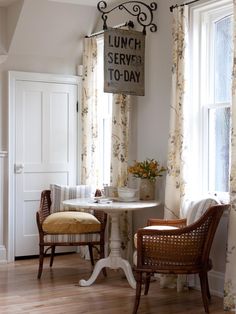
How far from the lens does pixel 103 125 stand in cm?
632

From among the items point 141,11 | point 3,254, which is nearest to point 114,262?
point 3,254

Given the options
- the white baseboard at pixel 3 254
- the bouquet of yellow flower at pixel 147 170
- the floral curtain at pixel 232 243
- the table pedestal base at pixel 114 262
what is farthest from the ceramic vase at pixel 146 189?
the white baseboard at pixel 3 254

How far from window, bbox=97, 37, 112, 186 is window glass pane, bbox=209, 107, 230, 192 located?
5.38ft

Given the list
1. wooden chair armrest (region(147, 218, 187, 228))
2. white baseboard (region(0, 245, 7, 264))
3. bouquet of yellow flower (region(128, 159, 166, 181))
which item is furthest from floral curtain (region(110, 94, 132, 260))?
white baseboard (region(0, 245, 7, 264))

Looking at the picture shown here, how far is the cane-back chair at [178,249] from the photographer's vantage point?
4.11 meters

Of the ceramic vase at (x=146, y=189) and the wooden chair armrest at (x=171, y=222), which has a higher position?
the ceramic vase at (x=146, y=189)

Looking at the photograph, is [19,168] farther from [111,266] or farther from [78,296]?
[78,296]

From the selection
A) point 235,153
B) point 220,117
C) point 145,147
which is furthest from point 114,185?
point 235,153

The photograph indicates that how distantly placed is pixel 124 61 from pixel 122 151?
0.95 m

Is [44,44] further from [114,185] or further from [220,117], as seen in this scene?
[220,117]

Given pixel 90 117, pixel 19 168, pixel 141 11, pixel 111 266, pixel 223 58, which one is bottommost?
pixel 111 266

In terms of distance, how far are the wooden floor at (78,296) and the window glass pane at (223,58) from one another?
170 cm

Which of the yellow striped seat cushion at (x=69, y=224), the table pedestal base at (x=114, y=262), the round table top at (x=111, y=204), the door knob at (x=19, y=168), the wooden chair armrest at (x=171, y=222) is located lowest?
the table pedestal base at (x=114, y=262)

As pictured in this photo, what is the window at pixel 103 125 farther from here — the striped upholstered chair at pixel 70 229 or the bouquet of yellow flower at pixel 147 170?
the bouquet of yellow flower at pixel 147 170
